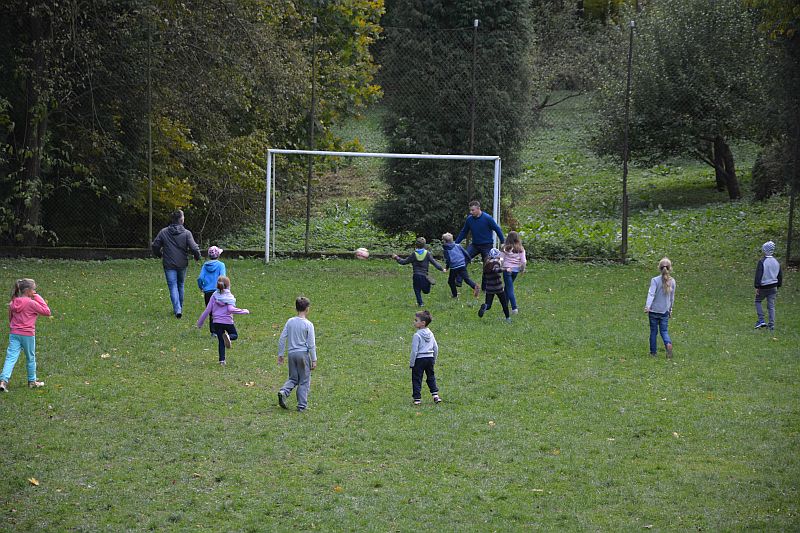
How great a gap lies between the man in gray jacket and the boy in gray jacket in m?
6.18

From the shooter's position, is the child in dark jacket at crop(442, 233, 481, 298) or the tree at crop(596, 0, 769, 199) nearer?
the child in dark jacket at crop(442, 233, 481, 298)

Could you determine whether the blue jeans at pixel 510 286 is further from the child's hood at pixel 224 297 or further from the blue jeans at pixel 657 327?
the child's hood at pixel 224 297

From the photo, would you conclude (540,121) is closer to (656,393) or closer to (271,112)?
(271,112)

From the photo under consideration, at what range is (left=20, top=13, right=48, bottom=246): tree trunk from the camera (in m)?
22.4

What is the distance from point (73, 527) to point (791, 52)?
21540mm

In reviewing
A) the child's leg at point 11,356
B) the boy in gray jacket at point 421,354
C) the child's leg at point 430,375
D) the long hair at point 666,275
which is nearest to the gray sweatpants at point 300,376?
the boy in gray jacket at point 421,354

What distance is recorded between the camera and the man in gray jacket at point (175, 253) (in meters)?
16.2

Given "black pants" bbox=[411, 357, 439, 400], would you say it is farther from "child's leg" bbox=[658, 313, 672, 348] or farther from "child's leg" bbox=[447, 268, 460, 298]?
"child's leg" bbox=[447, 268, 460, 298]

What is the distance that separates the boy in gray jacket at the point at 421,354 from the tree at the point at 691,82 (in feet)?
72.5

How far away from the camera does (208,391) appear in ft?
39.0

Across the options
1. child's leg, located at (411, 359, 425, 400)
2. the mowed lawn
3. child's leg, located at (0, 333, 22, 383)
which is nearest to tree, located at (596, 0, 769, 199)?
the mowed lawn

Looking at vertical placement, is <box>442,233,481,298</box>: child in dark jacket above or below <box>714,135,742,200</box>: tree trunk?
below

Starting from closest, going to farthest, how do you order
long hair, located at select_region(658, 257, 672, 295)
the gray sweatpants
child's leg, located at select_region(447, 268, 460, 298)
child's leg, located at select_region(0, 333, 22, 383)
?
the gray sweatpants, child's leg, located at select_region(0, 333, 22, 383), long hair, located at select_region(658, 257, 672, 295), child's leg, located at select_region(447, 268, 460, 298)

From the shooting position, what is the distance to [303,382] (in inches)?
439
